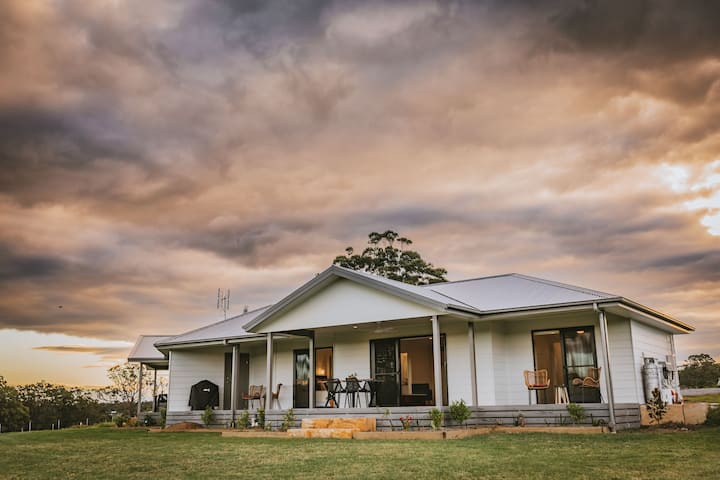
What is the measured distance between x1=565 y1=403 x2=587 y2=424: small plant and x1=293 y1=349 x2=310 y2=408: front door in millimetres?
8682

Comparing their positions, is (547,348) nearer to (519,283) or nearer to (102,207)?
(519,283)

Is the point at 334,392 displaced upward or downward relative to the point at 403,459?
upward

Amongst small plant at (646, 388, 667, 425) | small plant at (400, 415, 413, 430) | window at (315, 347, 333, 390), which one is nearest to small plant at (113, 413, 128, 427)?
window at (315, 347, 333, 390)

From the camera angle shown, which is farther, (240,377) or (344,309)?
(240,377)

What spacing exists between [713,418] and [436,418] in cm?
612

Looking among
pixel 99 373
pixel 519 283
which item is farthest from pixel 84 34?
pixel 99 373

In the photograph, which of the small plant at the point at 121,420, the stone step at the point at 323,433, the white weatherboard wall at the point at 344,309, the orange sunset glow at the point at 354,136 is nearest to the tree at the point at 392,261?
the orange sunset glow at the point at 354,136

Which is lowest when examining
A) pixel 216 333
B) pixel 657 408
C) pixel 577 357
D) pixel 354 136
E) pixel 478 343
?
pixel 657 408

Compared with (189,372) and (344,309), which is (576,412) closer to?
(344,309)

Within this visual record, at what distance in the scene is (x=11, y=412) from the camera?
98.5ft

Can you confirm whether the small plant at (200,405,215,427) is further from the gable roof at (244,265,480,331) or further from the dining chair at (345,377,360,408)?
the dining chair at (345,377,360,408)

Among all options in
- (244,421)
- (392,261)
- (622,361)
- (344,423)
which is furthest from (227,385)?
(392,261)

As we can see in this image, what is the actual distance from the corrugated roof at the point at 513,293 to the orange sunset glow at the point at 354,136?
2180 millimetres

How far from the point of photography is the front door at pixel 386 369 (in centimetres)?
1593
